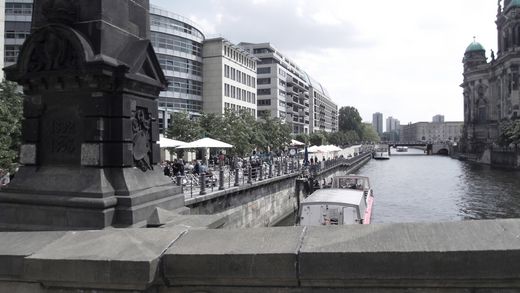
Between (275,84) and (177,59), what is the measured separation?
43.6 m

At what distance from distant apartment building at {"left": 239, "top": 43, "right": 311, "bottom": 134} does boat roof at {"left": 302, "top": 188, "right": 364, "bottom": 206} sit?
70699mm

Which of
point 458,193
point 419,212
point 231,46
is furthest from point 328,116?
point 419,212

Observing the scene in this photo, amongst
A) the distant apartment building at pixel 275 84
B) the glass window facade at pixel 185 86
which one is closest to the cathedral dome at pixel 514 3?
the distant apartment building at pixel 275 84

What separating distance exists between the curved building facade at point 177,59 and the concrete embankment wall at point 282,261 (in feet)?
192

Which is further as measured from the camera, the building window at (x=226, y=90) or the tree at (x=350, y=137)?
the tree at (x=350, y=137)

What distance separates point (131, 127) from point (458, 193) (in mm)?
49504

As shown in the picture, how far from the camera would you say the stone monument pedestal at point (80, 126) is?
532 centimetres

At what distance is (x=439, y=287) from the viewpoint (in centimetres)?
305

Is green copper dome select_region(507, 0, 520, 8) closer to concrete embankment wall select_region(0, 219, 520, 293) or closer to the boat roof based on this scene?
the boat roof

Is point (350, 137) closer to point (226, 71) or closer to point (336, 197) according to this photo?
point (226, 71)

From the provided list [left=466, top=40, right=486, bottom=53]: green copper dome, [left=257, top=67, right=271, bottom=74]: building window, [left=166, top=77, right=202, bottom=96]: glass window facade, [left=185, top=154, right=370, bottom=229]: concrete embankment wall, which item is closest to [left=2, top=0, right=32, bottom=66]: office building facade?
→ [left=166, top=77, right=202, bottom=96]: glass window facade

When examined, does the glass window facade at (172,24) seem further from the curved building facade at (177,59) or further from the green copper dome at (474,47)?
the green copper dome at (474,47)

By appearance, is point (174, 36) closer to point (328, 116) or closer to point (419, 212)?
point (419, 212)

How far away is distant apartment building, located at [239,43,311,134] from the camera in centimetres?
10850
